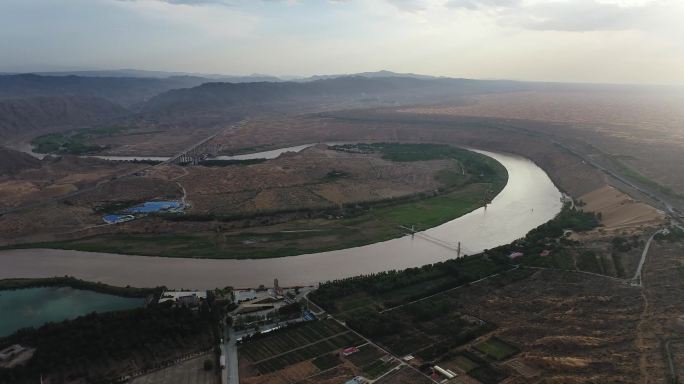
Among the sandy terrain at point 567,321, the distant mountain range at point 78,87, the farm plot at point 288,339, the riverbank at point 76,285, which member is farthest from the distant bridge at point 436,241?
the distant mountain range at point 78,87

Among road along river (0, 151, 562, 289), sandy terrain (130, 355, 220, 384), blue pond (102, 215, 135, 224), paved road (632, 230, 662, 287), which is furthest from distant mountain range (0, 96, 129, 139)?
paved road (632, 230, 662, 287)

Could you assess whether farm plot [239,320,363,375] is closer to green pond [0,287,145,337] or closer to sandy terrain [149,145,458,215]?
green pond [0,287,145,337]

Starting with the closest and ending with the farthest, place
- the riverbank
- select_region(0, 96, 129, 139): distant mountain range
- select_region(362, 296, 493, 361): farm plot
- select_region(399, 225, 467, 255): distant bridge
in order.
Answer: select_region(362, 296, 493, 361): farm plot → the riverbank → select_region(399, 225, 467, 255): distant bridge → select_region(0, 96, 129, 139): distant mountain range

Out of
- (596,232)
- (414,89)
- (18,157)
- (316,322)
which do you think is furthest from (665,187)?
(414,89)

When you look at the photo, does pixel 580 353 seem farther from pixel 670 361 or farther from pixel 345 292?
pixel 345 292

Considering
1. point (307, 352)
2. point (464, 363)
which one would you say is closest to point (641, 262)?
point (464, 363)

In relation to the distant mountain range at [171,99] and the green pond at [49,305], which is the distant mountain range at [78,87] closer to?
the distant mountain range at [171,99]

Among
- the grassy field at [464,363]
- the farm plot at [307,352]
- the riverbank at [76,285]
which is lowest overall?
the riverbank at [76,285]
